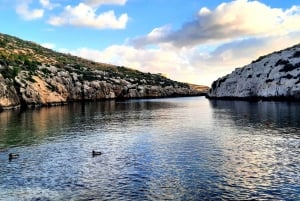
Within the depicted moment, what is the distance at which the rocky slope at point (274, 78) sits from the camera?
158 metres

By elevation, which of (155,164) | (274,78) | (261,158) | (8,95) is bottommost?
(155,164)

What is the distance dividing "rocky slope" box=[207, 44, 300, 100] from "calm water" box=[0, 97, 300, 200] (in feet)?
288

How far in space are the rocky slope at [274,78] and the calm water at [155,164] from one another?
288 ft

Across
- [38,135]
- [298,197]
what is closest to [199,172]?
[298,197]

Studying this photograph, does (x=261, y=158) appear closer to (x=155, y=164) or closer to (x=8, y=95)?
Result: (x=155, y=164)

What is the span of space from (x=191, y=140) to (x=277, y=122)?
30.0 m

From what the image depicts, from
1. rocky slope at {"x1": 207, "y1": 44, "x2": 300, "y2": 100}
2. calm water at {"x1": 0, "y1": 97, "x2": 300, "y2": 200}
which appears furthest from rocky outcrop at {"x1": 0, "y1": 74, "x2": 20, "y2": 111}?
rocky slope at {"x1": 207, "y1": 44, "x2": 300, "y2": 100}

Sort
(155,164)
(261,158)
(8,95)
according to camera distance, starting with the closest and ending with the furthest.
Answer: (155,164) < (261,158) < (8,95)

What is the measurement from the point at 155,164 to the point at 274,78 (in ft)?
447

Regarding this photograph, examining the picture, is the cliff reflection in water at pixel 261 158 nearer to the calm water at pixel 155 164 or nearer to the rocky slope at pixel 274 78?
the calm water at pixel 155 164

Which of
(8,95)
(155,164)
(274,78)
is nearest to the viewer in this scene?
(155,164)

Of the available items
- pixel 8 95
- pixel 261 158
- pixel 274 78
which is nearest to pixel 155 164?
Answer: pixel 261 158

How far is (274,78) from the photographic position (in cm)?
16875

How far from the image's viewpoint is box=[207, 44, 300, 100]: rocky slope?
6225 inches
